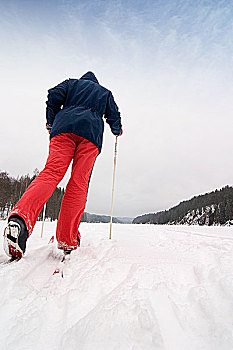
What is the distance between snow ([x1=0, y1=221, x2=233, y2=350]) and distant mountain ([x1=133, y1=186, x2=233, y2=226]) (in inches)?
2185

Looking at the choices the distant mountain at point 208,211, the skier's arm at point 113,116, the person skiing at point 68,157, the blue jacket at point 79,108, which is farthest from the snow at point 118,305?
the distant mountain at point 208,211

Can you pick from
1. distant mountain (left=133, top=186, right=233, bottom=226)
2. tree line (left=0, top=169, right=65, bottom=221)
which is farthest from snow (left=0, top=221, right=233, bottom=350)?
distant mountain (left=133, top=186, right=233, bottom=226)

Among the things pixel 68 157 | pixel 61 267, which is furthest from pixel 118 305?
pixel 68 157

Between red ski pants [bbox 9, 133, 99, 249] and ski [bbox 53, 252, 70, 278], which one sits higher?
red ski pants [bbox 9, 133, 99, 249]

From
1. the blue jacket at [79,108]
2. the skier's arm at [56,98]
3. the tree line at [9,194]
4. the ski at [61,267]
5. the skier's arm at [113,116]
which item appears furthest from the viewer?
the tree line at [9,194]

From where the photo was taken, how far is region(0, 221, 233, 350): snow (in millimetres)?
697

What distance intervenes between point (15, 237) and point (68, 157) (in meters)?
0.90

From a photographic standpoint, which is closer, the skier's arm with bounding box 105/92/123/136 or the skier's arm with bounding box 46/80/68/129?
the skier's arm with bounding box 46/80/68/129

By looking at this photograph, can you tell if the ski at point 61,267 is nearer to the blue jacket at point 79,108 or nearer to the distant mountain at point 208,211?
the blue jacket at point 79,108

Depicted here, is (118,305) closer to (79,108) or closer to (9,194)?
(79,108)

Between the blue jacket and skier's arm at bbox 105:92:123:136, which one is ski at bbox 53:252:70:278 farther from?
skier's arm at bbox 105:92:123:136

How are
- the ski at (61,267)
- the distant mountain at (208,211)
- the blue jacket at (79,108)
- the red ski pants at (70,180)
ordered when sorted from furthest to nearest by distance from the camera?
the distant mountain at (208,211) → the blue jacket at (79,108) → the red ski pants at (70,180) → the ski at (61,267)

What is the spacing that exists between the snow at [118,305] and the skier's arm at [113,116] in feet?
6.04

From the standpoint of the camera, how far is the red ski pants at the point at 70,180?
1618mm
